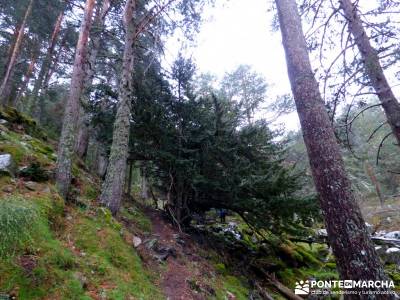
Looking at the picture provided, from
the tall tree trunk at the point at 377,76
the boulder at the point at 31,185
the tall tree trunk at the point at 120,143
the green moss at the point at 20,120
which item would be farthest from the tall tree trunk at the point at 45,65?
the tall tree trunk at the point at 377,76

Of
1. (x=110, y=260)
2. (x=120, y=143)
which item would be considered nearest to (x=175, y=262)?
(x=110, y=260)

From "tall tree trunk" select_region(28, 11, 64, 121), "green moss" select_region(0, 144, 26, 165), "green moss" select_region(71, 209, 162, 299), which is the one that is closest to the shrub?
"green moss" select_region(71, 209, 162, 299)

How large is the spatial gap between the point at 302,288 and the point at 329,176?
5.90 m

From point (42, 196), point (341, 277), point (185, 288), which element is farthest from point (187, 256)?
point (341, 277)

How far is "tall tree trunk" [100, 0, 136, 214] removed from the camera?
6.51 meters

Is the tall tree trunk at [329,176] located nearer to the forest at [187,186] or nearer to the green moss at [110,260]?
the forest at [187,186]

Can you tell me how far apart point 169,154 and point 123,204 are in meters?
2.29

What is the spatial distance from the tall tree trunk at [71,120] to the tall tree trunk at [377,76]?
6.37 m

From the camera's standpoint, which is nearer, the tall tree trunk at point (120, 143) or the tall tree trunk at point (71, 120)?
the tall tree trunk at point (71, 120)

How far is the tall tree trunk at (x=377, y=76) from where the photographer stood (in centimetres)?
566

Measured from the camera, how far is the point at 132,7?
7.85 meters

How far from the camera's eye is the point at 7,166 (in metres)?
5.38

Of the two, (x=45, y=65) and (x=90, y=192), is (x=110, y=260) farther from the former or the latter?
(x=45, y=65)

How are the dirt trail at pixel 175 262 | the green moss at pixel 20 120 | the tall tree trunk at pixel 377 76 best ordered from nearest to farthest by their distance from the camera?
the dirt trail at pixel 175 262, the tall tree trunk at pixel 377 76, the green moss at pixel 20 120
